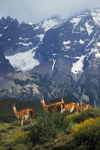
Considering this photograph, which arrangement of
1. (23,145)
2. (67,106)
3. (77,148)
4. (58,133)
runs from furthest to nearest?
(67,106)
(58,133)
(23,145)
(77,148)

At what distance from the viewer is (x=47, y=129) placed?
704 inches

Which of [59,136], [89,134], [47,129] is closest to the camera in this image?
[89,134]

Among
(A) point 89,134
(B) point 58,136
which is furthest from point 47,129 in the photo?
(A) point 89,134

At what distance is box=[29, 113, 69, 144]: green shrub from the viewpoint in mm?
17484

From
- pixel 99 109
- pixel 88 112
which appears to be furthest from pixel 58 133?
pixel 99 109

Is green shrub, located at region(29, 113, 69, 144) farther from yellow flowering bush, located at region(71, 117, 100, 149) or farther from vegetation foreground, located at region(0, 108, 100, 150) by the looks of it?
yellow flowering bush, located at region(71, 117, 100, 149)

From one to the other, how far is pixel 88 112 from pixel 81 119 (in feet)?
4.67

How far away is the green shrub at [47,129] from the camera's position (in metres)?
17.5

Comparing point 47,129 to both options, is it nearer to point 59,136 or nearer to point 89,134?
point 59,136

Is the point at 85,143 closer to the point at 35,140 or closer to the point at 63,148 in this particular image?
the point at 63,148

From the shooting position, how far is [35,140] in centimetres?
1794

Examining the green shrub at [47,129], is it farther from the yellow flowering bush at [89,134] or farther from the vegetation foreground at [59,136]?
the yellow flowering bush at [89,134]

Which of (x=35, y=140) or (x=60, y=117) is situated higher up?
(x=60, y=117)

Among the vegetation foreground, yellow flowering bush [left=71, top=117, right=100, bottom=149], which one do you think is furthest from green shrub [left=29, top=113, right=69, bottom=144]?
yellow flowering bush [left=71, top=117, right=100, bottom=149]
